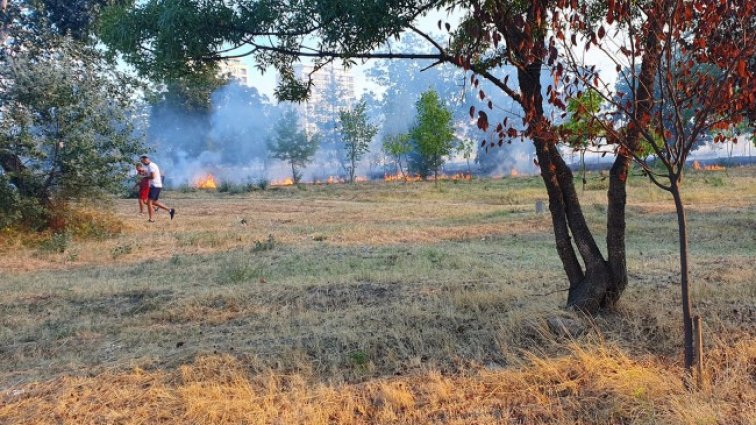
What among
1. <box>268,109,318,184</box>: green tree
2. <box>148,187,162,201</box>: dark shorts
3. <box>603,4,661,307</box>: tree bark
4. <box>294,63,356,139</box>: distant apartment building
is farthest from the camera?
<box>294,63,356,139</box>: distant apartment building

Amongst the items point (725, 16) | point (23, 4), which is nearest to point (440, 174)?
point (23, 4)

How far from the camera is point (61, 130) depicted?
409 inches

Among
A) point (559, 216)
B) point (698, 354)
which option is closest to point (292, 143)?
point (559, 216)

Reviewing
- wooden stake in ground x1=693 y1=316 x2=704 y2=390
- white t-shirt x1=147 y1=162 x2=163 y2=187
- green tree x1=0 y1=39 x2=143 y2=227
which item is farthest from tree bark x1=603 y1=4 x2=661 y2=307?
white t-shirt x1=147 y1=162 x2=163 y2=187

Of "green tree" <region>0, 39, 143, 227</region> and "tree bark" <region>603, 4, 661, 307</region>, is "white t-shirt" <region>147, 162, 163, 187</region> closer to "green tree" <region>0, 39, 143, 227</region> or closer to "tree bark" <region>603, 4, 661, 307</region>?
"green tree" <region>0, 39, 143, 227</region>

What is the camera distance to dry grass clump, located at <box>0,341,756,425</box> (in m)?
3.22

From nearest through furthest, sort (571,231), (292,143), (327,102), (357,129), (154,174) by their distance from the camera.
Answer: (571,231), (154,174), (357,129), (292,143), (327,102)

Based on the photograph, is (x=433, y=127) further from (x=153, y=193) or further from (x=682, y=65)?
(x=682, y=65)

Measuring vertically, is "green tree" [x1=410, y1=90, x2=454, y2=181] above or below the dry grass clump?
above

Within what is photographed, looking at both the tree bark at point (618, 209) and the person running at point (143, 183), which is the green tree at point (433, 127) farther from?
the tree bark at point (618, 209)

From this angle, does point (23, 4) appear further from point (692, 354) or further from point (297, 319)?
point (692, 354)

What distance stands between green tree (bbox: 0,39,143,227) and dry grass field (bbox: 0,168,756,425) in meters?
1.88

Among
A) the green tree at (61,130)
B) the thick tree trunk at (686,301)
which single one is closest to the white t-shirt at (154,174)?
the green tree at (61,130)

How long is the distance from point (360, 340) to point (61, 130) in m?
8.76
